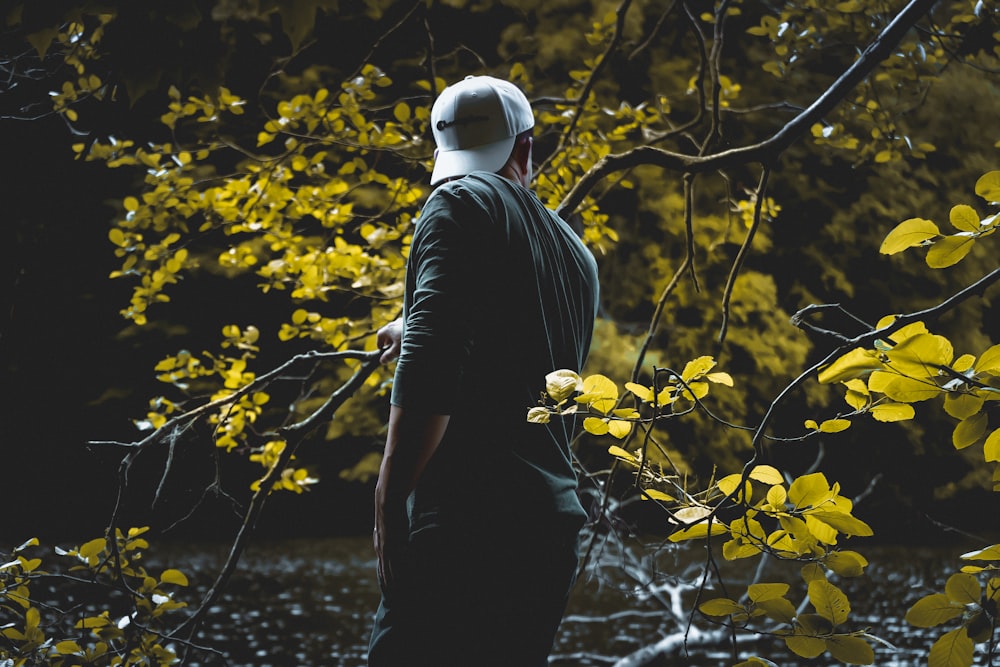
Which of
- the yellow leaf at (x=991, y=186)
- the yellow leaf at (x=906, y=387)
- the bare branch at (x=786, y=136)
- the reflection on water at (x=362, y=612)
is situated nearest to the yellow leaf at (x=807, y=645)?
the yellow leaf at (x=906, y=387)

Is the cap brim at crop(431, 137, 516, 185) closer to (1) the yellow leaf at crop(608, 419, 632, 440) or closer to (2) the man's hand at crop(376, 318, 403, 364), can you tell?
(2) the man's hand at crop(376, 318, 403, 364)

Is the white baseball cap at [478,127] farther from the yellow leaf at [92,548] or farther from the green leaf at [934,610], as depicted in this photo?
the yellow leaf at [92,548]

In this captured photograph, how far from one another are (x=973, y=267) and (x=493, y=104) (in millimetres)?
10325

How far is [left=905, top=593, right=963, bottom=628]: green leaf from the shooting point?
0.94 meters

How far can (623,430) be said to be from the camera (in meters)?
1.16

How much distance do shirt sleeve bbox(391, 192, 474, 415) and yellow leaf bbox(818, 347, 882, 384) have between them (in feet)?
1.94

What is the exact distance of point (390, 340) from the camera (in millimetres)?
1854

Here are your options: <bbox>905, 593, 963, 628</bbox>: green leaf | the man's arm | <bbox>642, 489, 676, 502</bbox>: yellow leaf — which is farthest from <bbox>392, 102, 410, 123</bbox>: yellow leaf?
<bbox>905, 593, 963, 628</bbox>: green leaf

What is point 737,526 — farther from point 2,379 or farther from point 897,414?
point 2,379

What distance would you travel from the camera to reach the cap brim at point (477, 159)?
1.65 m

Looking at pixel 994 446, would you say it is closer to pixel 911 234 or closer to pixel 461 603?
pixel 911 234

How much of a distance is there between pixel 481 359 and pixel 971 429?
0.73 meters

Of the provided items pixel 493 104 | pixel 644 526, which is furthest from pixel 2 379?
pixel 493 104

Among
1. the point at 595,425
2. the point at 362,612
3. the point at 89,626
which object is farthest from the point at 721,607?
the point at 362,612
